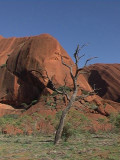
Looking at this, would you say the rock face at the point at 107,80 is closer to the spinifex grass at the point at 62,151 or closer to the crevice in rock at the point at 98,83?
the crevice in rock at the point at 98,83

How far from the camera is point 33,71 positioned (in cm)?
4106

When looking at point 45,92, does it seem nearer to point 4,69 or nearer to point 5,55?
point 4,69

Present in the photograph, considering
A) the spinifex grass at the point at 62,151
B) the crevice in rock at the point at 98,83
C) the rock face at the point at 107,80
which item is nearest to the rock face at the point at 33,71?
the rock face at the point at 107,80

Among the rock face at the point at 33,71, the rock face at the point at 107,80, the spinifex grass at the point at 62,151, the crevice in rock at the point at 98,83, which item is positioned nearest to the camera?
the spinifex grass at the point at 62,151

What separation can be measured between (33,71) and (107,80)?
32893 millimetres

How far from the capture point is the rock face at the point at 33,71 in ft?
131

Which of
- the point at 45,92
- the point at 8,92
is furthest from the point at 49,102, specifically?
the point at 8,92

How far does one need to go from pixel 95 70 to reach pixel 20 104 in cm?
3799

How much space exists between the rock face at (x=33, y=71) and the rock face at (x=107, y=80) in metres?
22.0

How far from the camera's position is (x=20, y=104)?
4350 cm

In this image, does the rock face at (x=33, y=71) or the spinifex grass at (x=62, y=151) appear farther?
the rock face at (x=33, y=71)

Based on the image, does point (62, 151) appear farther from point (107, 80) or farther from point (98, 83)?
point (98, 83)

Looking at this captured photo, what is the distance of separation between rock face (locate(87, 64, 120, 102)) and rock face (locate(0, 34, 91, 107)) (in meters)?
22.0

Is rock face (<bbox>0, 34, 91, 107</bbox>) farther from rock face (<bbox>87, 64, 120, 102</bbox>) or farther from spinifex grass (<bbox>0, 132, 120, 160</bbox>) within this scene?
spinifex grass (<bbox>0, 132, 120, 160</bbox>)
